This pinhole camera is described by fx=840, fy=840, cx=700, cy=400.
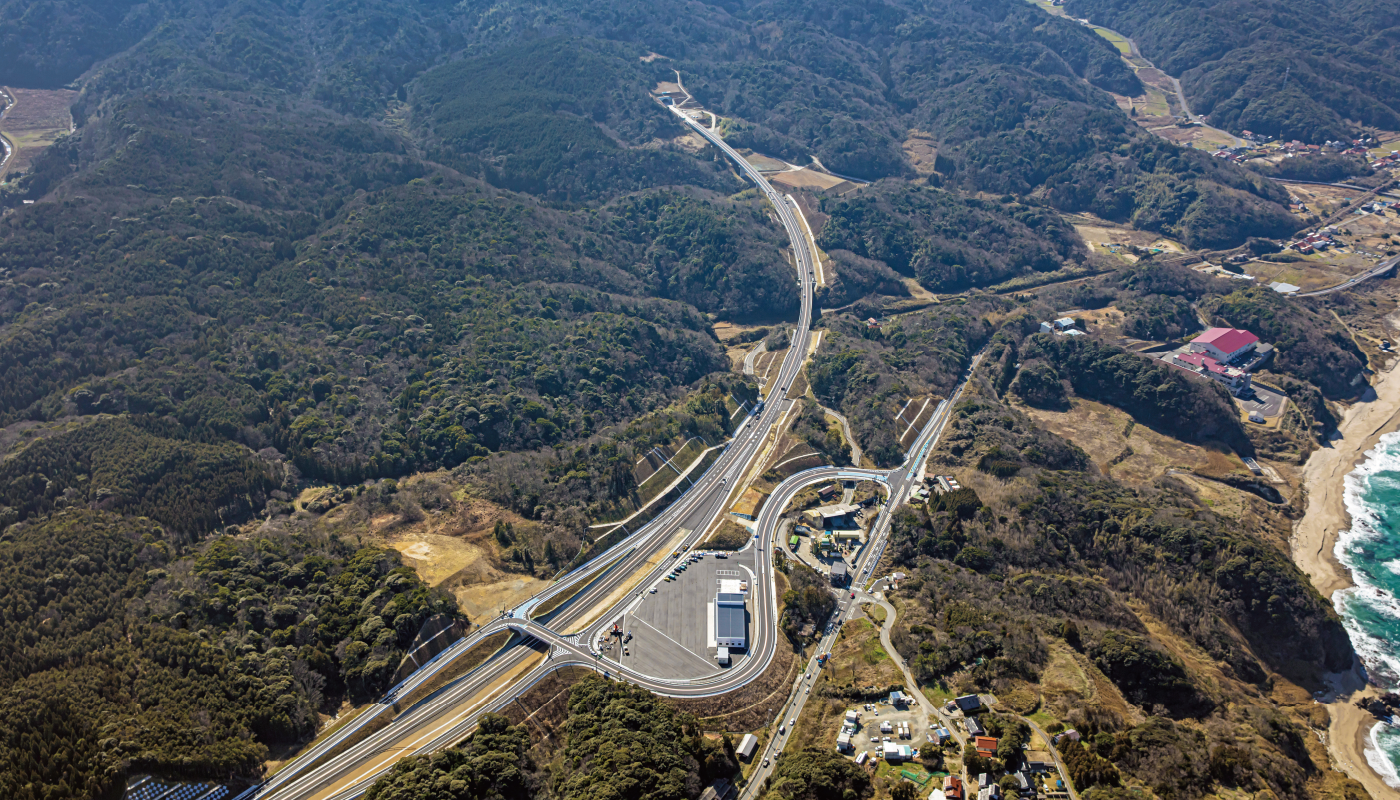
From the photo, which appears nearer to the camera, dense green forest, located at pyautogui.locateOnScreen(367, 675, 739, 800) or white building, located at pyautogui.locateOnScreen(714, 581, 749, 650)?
dense green forest, located at pyautogui.locateOnScreen(367, 675, 739, 800)

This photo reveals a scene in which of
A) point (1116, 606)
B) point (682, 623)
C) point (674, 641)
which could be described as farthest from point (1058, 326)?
point (674, 641)

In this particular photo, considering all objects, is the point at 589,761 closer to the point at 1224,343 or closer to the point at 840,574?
the point at 840,574

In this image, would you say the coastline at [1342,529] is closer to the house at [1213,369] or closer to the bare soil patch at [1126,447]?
the bare soil patch at [1126,447]

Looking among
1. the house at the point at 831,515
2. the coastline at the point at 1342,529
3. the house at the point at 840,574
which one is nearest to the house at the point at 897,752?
the house at the point at 840,574

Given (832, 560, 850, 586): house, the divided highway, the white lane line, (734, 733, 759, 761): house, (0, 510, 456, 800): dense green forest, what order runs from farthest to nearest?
(832, 560, 850, 586): house → the white lane line → (734, 733, 759, 761): house → the divided highway → (0, 510, 456, 800): dense green forest

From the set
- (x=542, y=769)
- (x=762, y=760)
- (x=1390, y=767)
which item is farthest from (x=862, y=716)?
(x=1390, y=767)

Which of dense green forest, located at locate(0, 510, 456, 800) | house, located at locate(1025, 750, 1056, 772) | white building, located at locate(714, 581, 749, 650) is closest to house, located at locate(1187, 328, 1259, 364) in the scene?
white building, located at locate(714, 581, 749, 650)

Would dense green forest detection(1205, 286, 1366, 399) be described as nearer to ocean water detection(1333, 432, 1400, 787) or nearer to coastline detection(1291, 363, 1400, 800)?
coastline detection(1291, 363, 1400, 800)
